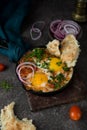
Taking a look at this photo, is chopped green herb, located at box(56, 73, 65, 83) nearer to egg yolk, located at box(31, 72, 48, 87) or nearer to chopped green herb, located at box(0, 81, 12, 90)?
egg yolk, located at box(31, 72, 48, 87)

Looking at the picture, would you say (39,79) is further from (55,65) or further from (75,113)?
(75,113)

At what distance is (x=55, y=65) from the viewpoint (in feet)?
5.31

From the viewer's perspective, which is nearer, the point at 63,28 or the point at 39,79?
the point at 39,79

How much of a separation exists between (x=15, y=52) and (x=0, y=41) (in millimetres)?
136

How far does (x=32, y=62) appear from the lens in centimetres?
166

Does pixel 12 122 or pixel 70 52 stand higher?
pixel 70 52

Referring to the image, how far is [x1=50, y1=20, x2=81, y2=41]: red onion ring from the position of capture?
191cm

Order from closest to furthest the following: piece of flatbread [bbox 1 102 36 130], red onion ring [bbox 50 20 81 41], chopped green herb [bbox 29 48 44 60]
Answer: piece of flatbread [bbox 1 102 36 130] < chopped green herb [bbox 29 48 44 60] < red onion ring [bbox 50 20 81 41]

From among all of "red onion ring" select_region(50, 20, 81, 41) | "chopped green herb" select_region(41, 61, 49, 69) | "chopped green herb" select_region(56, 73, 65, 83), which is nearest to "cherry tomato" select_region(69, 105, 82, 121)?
"chopped green herb" select_region(56, 73, 65, 83)

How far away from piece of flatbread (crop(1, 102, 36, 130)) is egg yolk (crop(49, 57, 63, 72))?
307 millimetres

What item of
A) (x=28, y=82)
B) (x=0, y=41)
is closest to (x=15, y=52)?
(x=0, y=41)

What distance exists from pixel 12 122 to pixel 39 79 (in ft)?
0.85

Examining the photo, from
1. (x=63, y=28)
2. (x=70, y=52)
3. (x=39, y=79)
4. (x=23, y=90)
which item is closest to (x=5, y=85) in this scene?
(x=23, y=90)

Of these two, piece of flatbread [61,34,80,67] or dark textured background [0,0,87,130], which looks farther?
piece of flatbread [61,34,80,67]
